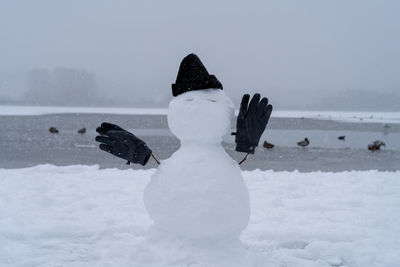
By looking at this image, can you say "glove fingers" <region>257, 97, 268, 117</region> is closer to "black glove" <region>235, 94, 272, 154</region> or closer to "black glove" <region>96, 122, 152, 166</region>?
"black glove" <region>235, 94, 272, 154</region>

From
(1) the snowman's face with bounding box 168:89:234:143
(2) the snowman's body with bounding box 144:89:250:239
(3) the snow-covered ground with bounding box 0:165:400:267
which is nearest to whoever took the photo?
(2) the snowman's body with bounding box 144:89:250:239

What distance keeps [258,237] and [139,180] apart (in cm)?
360

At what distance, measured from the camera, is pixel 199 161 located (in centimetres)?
313

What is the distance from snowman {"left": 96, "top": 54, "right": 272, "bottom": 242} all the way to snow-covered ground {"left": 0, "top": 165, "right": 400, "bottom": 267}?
0.28 m

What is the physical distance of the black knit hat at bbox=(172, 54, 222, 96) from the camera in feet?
10.5

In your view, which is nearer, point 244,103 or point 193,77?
point 244,103

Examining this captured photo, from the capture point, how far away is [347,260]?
12.1 ft

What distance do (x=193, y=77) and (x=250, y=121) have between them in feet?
2.09

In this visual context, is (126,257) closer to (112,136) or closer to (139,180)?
(112,136)

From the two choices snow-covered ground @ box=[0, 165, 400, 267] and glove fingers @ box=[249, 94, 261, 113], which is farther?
snow-covered ground @ box=[0, 165, 400, 267]

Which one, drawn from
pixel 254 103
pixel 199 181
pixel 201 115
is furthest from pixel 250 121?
pixel 199 181

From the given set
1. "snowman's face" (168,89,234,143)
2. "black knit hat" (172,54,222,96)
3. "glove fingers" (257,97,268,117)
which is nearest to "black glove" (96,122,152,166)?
"snowman's face" (168,89,234,143)

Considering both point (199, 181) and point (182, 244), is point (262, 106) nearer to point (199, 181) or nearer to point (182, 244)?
point (199, 181)

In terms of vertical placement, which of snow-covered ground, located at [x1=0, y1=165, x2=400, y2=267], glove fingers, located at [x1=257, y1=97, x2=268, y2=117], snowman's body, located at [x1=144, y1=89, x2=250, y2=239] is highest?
glove fingers, located at [x1=257, y1=97, x2=268, y2=117]
